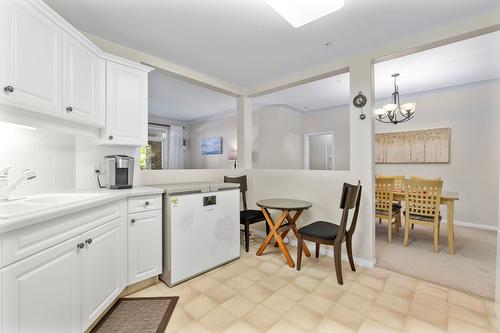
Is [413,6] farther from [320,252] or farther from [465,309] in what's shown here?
[320,252]

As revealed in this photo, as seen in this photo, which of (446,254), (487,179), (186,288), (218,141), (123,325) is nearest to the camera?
(123,325)

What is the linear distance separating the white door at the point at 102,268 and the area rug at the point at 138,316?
0.38ft

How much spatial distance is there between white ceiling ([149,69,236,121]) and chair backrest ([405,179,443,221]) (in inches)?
141

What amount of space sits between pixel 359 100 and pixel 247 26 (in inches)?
57.5

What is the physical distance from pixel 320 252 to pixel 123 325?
2.23 meters

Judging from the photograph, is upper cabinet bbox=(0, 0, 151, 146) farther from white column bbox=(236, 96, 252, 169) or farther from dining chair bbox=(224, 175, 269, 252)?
white column bbox=(236, 96, 252, 169)

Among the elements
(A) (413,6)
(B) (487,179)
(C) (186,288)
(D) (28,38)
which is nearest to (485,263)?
(B) (487,179)

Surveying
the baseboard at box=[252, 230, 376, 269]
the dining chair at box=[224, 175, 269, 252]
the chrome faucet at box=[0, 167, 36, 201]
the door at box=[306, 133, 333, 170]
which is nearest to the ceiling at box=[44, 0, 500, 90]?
the chrome faucet at box=[0, 167, 36, 201]

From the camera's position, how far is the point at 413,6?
6.04 feet

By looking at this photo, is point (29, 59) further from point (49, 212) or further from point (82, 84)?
point (49, 212)

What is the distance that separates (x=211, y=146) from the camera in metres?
6.68

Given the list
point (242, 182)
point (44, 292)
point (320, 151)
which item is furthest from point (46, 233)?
point (320, 151)

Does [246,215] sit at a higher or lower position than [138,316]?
higher

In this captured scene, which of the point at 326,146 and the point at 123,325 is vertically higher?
the point at 326,146
